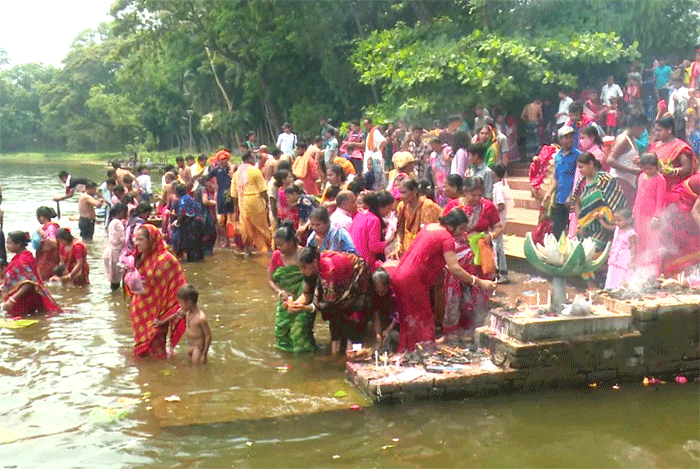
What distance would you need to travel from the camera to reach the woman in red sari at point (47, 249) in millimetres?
11000

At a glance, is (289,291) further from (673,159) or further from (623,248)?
(673,159)

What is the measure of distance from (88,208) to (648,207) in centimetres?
1147

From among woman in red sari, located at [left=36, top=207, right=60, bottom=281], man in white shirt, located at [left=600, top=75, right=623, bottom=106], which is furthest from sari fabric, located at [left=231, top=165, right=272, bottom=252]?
man in white shirt, located at [left=600, top=75, right=623, bottom=106]

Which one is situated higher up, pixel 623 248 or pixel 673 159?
pixel 673 159

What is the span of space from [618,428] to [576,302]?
43.9 inches

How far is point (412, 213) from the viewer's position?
25.9 feet

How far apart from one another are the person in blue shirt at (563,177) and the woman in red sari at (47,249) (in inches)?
264

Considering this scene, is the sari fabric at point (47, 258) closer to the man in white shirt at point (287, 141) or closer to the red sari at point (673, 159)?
the red sari at point (673, 159)

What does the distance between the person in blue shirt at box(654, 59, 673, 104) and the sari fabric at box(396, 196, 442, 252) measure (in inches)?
370

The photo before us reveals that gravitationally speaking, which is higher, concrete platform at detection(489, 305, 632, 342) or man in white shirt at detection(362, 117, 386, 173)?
man in white shirt at detection(362, 117, 386, 173)

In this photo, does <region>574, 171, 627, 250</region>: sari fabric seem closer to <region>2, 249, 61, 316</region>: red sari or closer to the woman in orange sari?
the woman in orange sari

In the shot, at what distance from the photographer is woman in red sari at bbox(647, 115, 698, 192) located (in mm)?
8008

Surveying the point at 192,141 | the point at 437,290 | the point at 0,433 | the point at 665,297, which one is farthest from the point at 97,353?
the point at 192,141

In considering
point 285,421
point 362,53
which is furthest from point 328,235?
point 362,53
